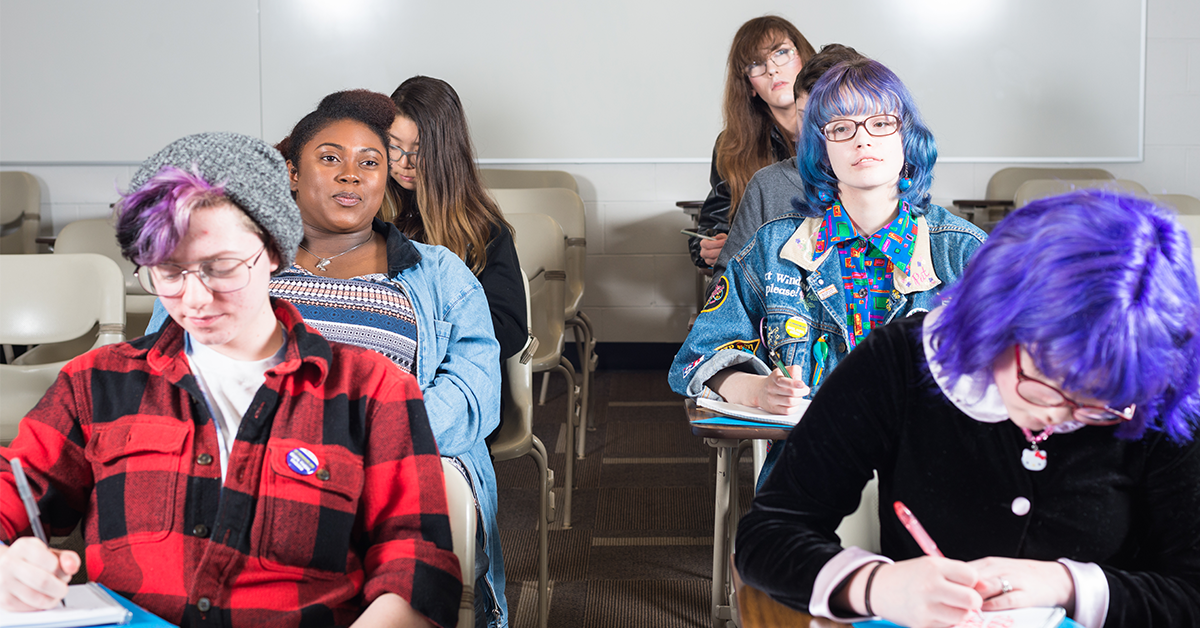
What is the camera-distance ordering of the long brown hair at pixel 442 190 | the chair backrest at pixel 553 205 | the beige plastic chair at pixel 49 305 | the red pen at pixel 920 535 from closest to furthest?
the red pen at pixel 920 535
the long brown hair at pixel 442 190
the beige plastic chair at pixel 49 305
the chair backrest at pixel 553 205

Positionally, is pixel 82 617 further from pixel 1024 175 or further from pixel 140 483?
pixel 1024 175

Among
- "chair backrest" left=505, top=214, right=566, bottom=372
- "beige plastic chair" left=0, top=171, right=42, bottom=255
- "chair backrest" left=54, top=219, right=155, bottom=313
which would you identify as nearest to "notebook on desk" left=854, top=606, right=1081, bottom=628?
"chair backrest" left=505, top=214, right=566, bottom=372

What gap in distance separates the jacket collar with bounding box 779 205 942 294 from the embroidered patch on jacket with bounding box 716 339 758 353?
0.16m

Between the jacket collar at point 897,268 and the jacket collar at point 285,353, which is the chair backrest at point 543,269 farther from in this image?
the jacket collar at point 285,353

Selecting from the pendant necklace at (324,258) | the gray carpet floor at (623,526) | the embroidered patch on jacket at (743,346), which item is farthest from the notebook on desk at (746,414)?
the gray carpet floor at (623,526)

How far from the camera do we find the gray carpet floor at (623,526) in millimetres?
2123

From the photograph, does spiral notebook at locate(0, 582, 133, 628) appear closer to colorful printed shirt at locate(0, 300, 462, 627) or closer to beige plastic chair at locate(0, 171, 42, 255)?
colorful printed shirt at locate(0, 300, 462, 627)

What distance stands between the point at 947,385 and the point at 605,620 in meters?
1.41

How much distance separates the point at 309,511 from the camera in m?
0.92

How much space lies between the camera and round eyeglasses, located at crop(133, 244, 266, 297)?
89 cm

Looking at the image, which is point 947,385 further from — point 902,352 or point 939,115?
point 939,115

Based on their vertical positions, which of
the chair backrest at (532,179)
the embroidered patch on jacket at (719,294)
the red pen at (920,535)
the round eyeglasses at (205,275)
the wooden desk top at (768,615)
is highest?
the chair backrest at (532,179)

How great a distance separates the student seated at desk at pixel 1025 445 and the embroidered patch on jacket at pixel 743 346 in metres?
0.61

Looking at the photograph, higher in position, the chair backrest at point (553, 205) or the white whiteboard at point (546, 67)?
the white whiteboard at point (546, 67)
